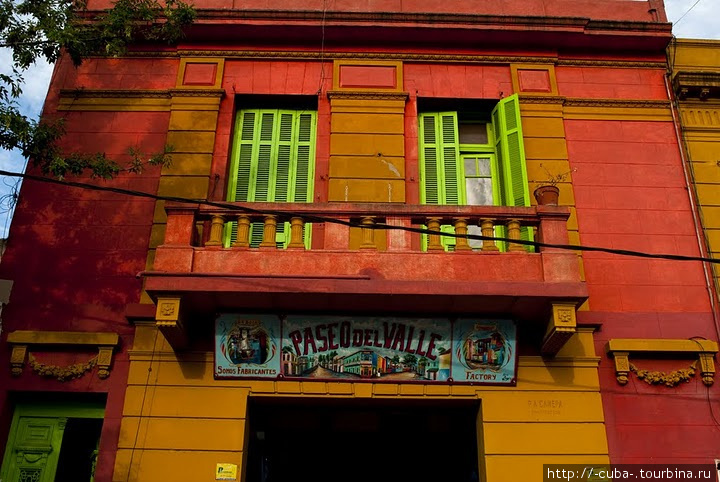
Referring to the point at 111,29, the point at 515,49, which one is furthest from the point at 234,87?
the point at 515,49

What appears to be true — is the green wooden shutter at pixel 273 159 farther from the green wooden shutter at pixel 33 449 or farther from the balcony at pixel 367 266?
the green wooden shutter at pixel 33 449

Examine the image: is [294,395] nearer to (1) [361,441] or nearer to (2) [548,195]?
(1) [361,441]

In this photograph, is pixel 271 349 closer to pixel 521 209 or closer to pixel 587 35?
pixel 521 209

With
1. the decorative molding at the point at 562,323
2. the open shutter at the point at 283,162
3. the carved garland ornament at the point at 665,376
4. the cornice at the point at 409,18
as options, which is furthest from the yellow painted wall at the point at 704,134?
the open shutter at the point at 283,162

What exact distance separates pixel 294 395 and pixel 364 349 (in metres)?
0.95

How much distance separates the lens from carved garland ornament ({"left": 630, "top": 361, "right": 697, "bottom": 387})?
7.55 meters

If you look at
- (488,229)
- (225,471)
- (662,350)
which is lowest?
(225,471)

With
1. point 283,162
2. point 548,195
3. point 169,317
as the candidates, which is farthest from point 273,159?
point 548,195

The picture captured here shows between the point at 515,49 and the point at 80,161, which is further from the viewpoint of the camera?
the point at 515,49

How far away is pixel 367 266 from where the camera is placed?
23.7ft

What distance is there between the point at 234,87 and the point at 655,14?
21.7 feet

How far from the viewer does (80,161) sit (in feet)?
24.5

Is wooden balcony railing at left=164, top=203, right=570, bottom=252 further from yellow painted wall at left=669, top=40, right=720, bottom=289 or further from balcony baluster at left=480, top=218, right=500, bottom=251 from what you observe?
yellow painted wall at left=669, top=40, right=720, bottom=289

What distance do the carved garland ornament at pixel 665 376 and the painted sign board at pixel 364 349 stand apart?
155cm
